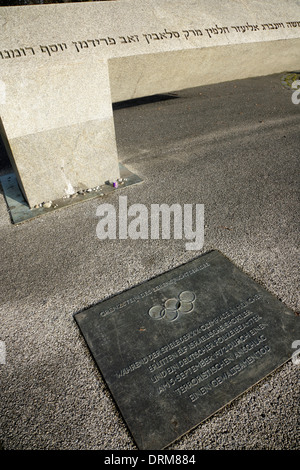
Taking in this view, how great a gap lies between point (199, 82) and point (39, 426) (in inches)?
189

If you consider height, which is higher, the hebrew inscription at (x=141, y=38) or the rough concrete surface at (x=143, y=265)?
the hebrew inscription at (x=141, y=38)

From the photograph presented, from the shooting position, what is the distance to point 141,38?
361 cm

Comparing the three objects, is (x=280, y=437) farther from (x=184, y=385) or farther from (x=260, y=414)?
(x=184, y=385)

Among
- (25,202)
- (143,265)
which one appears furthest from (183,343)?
(25,202)

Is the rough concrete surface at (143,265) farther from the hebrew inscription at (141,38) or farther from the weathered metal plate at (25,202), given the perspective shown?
the hebrew inscription at (141,38)

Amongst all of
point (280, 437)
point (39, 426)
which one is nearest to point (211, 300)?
point (280, 437)

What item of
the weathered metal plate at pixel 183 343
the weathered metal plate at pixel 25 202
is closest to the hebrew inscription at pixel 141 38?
the weathered metal plate at pixel 25 202

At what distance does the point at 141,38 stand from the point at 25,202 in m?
2.50

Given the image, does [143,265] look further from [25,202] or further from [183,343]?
[25,202]

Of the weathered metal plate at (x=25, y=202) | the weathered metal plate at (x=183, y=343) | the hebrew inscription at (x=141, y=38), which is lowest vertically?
the weathered metal plate at (x=183, y=343)

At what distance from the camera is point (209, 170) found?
4.70 m

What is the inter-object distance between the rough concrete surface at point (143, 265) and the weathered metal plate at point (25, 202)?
0.09 meters

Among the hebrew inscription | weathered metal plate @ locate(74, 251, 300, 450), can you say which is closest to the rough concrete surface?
weathered metal plate @ locate(74, 251, 300, 450)

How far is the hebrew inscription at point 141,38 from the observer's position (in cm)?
316
